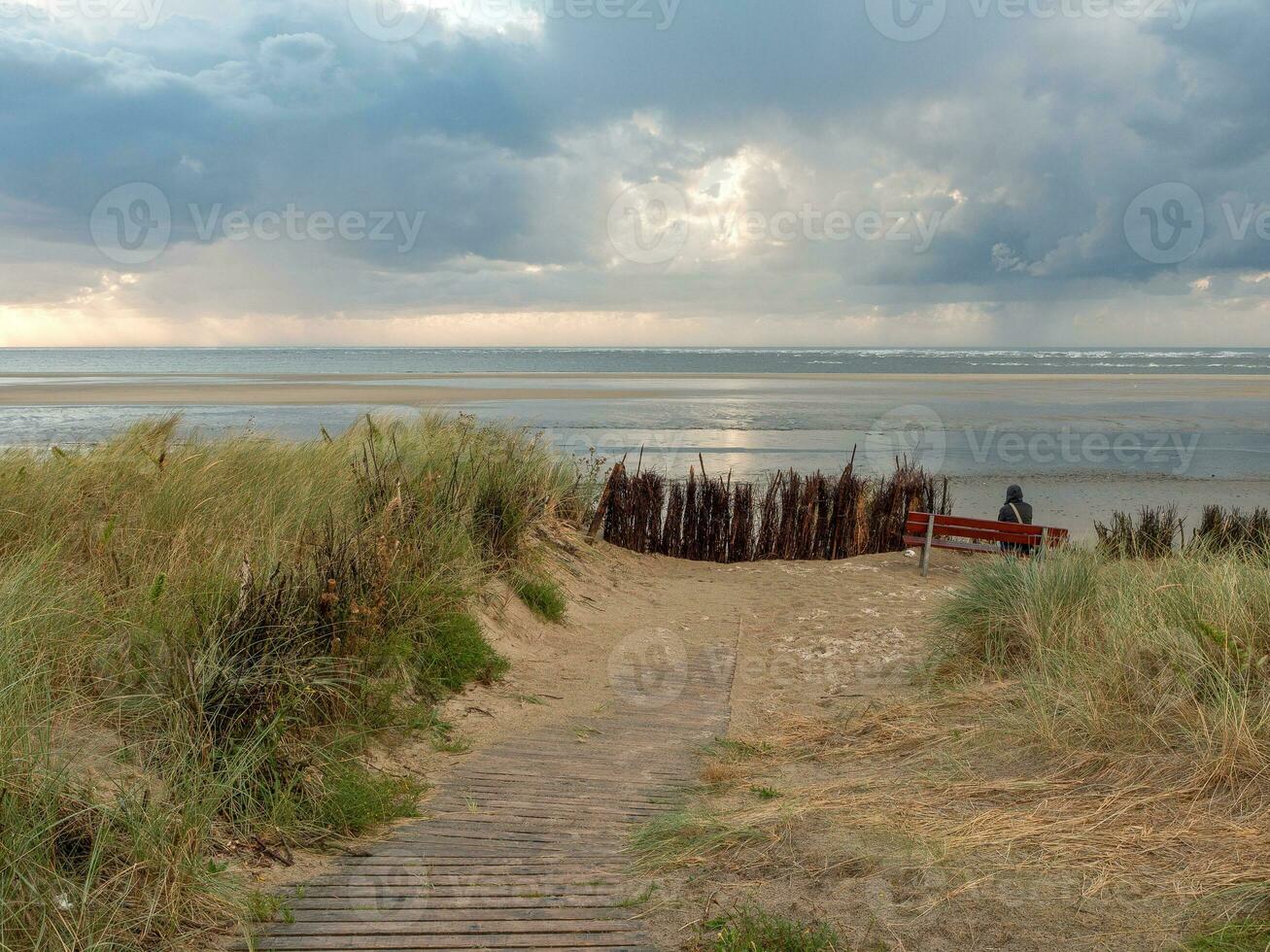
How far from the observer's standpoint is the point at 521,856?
3.79 metres

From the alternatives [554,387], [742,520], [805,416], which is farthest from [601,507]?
[554,387]

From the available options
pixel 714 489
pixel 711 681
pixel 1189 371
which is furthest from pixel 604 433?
pixel 1189 371

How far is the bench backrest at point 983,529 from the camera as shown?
10.2 m

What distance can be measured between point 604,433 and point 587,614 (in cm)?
1652

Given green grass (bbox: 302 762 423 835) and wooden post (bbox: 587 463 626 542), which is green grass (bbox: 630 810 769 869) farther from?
wooden post (bbox: 587 463 626 542)

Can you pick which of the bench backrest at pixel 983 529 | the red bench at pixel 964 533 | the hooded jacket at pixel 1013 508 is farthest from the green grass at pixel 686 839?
the hooded jacket at pixel 1013 508

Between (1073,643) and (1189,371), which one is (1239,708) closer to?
(1073,643)

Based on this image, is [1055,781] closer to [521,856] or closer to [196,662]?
[521,856]

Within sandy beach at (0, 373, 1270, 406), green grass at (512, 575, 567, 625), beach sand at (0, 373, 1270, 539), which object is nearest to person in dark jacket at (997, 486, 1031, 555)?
beach sand at (0, 373, 1270, 539)

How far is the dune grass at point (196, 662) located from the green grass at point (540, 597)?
0.21 metres

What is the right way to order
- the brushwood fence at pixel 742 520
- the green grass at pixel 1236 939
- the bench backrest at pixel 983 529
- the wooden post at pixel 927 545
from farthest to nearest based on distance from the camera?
the brushwood fence at pixel 742 520
the wooden post at pixel 927 545
the bench backrest at pixel 983 529
the green grass at pixel 1236 939

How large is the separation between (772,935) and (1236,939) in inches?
52.5

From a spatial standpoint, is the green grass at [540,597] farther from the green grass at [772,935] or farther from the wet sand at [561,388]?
the wet sand at [561,388]

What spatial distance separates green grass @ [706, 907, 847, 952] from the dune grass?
1.59 m
